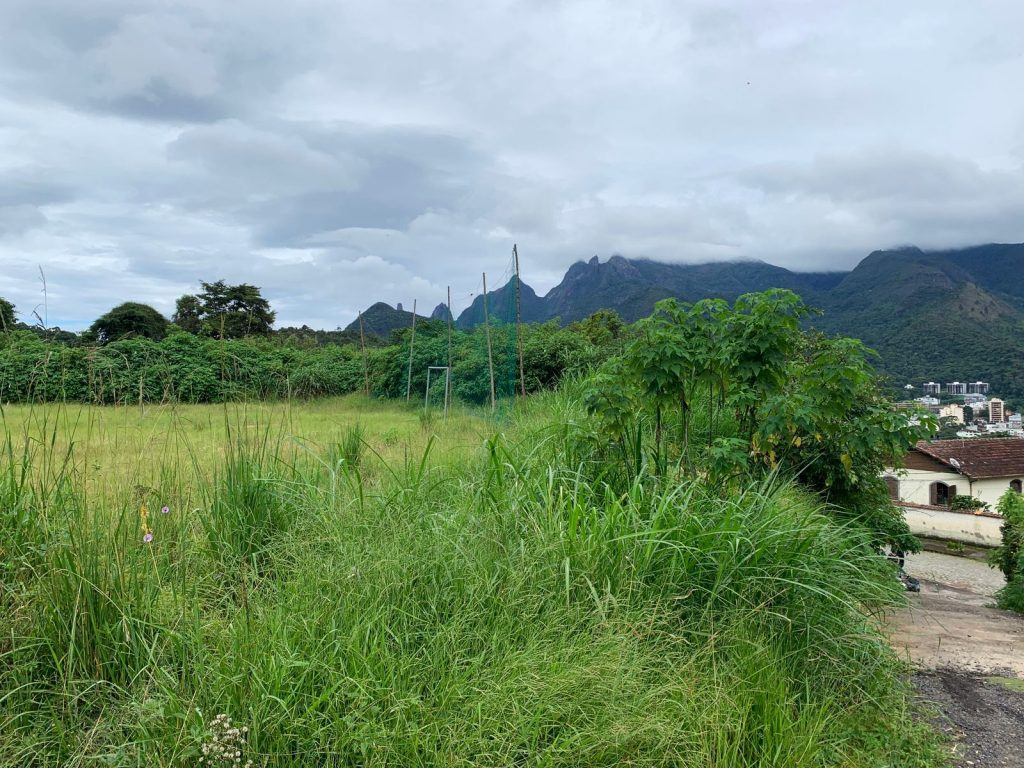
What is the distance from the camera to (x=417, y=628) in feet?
8.13

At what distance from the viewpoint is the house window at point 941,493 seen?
110ft

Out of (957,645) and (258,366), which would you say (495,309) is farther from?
(957,645)

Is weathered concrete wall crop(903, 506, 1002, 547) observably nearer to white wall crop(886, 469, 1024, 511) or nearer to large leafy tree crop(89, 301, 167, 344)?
white wall crop(886, 469, 1024, 511)

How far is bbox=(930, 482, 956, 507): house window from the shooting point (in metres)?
33.6

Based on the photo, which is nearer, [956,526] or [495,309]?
[495,309]

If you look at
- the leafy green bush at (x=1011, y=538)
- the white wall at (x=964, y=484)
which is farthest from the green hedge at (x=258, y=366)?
the white wall at (x=964, y=484)

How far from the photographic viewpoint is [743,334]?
4121mm

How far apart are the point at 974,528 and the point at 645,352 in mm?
28447

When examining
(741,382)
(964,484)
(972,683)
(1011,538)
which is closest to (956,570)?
(1011,538)

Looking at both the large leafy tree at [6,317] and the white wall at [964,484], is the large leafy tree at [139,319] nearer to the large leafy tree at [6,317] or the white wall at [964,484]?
the large leafy tree at [6,317]

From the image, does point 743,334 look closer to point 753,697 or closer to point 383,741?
point 753,697

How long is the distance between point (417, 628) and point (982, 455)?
4140 centimetres

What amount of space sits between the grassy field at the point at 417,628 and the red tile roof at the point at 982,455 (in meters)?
35.2

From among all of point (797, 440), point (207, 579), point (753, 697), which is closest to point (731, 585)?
point (753, 697)
